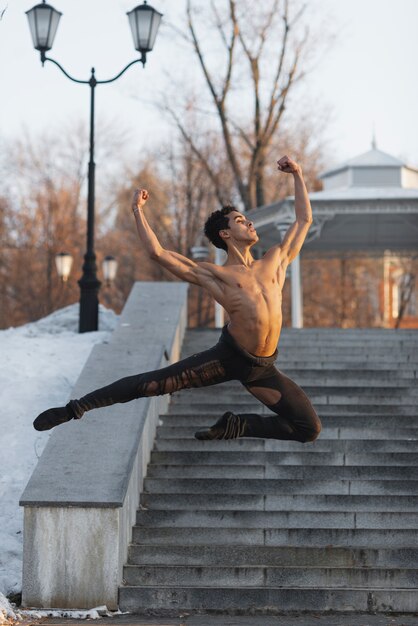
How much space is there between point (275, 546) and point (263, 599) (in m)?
0.73

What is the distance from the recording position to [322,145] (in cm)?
4566

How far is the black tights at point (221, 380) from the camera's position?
7.51 metres

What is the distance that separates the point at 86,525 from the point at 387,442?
373 cm

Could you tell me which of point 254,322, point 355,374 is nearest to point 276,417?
point 254,322

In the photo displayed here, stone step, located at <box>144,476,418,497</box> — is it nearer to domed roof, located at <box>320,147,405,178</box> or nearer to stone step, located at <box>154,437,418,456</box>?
stone step, located at <box>154,437,418,456</box>

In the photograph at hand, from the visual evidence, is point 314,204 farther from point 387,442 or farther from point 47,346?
point 387,442

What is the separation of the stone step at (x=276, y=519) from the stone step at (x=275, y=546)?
18cm

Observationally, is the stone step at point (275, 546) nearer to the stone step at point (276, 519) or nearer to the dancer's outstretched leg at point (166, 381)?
the stone step at point (276, 519)

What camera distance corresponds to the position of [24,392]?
42.4 ft

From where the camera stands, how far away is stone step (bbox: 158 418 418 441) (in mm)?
11758

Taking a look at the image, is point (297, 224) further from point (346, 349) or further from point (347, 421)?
point (346, 349)

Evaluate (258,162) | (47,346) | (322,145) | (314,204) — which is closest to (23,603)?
(47,346)

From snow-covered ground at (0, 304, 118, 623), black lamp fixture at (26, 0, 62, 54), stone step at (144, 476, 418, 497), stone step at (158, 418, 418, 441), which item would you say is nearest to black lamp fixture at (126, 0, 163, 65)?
black lamp fixture at (26, 0, 62, 54)

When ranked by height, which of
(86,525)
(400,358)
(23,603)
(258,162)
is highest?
(258,162)
